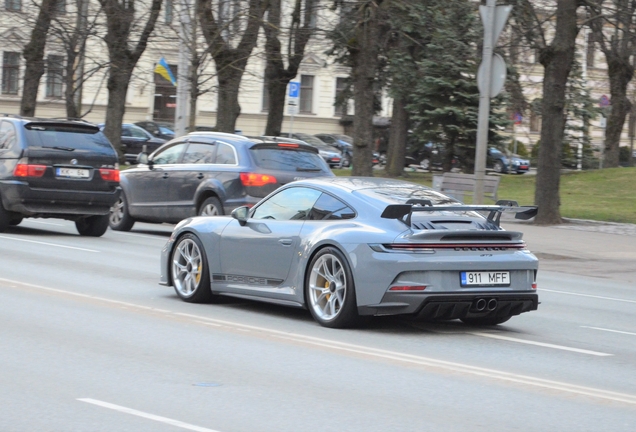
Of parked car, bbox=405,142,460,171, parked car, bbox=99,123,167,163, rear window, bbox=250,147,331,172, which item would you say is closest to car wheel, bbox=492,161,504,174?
parked car, bbox=405,142,460,171

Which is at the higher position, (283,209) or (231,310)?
(283,209)

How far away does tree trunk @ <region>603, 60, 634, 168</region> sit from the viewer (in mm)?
43750

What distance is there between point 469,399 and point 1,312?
4.95 metres

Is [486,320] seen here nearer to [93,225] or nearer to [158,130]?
[93,225]

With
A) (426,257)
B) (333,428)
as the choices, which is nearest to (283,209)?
(426,257)

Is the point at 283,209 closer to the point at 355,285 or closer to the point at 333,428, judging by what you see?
the point at 355,285

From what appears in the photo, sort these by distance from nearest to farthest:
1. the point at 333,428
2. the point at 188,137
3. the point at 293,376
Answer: the point at 333,428 → the point at 293,376 → the point at 188,137

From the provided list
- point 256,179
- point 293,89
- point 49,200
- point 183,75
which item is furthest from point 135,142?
point 256,179

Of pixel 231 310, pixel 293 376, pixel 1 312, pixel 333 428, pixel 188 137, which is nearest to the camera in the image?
pixel 333 428

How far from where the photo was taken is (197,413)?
20.4 ft

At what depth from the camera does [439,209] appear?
9.45m

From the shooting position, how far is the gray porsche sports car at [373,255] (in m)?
9.08

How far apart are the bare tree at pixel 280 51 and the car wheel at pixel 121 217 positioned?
1140 cm

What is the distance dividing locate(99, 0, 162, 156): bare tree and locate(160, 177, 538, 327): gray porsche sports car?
76.4ft
